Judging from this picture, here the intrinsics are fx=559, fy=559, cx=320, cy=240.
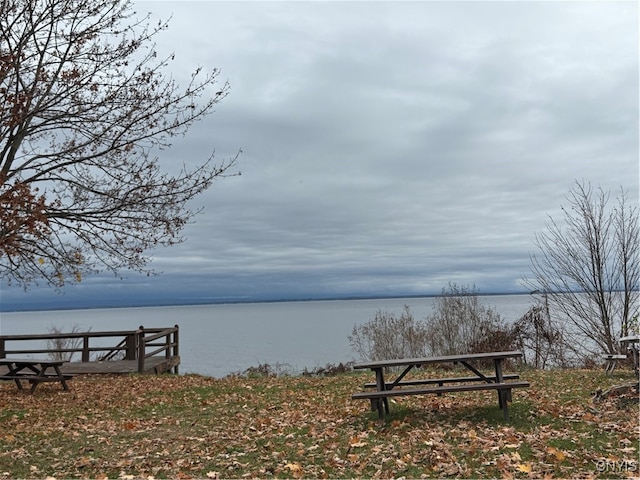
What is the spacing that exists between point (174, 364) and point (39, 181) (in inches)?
305

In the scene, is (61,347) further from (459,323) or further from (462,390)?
(462,390)

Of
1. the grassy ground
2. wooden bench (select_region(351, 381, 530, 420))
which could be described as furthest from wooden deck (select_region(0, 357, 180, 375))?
wooden bench (select_region(351, 381, 530, 420))

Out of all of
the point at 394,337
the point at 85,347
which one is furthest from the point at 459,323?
the point at 85,347

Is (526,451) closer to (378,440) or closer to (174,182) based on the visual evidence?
(378,440)

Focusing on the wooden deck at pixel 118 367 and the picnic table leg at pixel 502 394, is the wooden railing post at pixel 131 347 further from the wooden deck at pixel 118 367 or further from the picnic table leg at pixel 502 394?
the picnic table leg at pixel 502 394

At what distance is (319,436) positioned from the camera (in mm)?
6980

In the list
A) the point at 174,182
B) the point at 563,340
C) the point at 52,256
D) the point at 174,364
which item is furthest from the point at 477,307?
the point at 52,256

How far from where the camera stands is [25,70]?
1098 cm

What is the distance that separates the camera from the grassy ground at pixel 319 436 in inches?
219

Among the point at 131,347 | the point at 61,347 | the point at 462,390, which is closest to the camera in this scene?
the point at 462,390

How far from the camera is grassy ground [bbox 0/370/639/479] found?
219 inches

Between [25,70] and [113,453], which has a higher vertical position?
[25,70]

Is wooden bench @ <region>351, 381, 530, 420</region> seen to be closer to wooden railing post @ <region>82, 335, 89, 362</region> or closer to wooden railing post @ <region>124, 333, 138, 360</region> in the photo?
wooden railing post @ <region>124, 333, 138, 360</region>

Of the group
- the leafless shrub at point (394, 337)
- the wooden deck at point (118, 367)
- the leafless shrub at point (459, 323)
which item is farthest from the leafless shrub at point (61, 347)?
the leafless shrub at point (459, 323)
